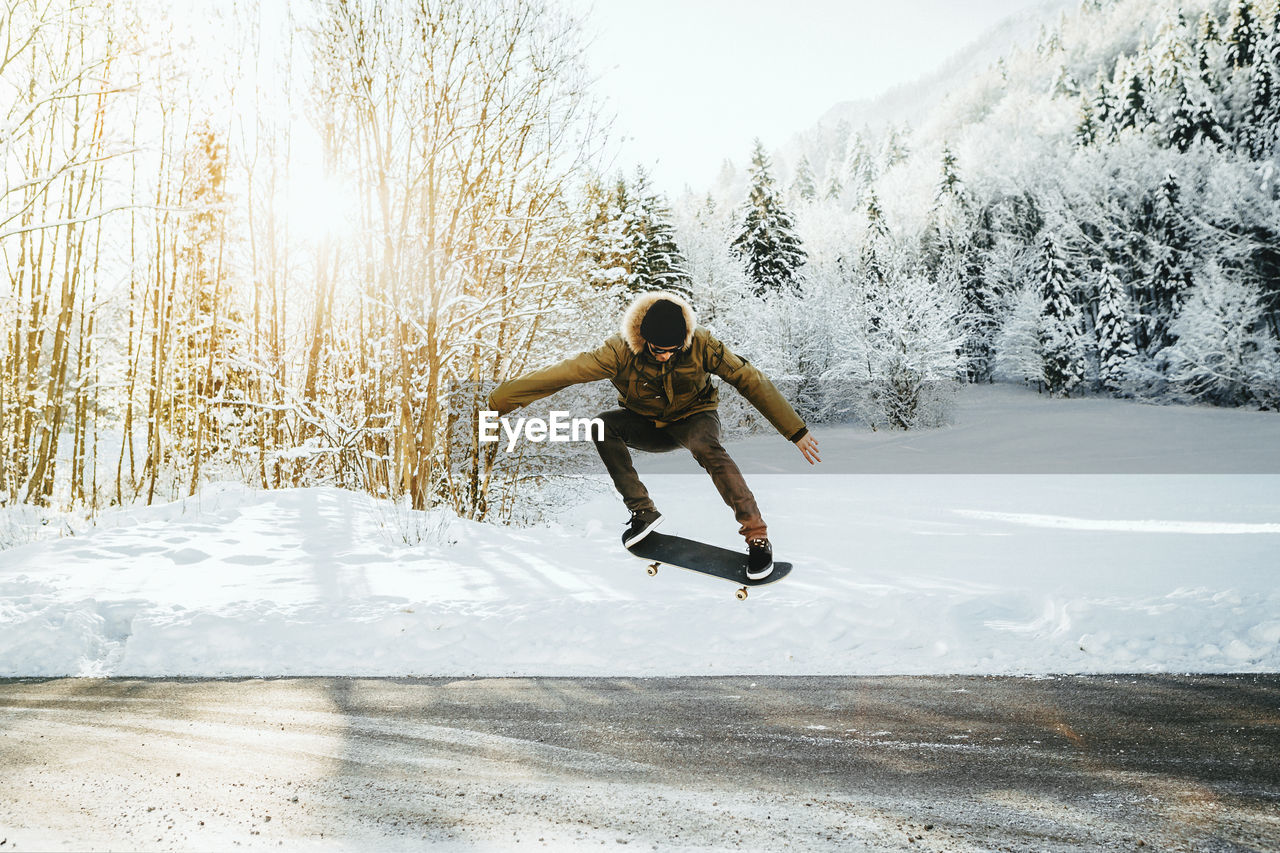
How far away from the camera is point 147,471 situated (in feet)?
45.2

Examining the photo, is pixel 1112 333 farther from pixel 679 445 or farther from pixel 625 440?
pixel 625 440

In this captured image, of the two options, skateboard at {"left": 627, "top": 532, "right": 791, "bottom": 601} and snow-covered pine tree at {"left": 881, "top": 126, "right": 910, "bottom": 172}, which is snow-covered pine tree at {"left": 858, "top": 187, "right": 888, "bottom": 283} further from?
snow-covered pine tree at {"left": 881, "top": 126, "right": 910, "bottom": 172}

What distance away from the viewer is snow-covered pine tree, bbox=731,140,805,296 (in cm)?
3397

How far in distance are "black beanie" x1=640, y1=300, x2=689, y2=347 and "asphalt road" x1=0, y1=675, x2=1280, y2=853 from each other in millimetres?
2136

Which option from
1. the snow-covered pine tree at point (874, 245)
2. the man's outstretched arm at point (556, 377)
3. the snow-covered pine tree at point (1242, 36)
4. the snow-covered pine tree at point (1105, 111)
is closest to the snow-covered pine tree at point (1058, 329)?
the snow-covered pine tree at point (874, 245)

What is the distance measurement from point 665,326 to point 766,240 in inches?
1241

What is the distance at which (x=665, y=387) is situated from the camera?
4.73m

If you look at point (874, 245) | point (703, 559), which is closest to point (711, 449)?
point (703, 559)

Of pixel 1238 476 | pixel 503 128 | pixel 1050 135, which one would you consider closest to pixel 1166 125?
pixel 1050 135

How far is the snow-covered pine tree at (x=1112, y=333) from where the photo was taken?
116 ft

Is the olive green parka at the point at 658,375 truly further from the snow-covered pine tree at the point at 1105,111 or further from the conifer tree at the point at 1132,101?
the conifer tree at the point at 1132,101

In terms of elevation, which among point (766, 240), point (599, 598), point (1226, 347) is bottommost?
point (599, 598)

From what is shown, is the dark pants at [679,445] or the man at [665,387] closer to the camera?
the man at [665,387]

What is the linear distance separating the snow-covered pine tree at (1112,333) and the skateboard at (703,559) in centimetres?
3544
